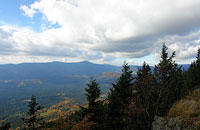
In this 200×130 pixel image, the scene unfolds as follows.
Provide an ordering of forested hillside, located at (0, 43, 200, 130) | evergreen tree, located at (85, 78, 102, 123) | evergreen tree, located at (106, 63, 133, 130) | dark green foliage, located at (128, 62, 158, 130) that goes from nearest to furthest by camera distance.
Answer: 1. forested hillside, located at (0, 43, 200, 130)
2. dark green foliage, located at (128, 62, 158, 130)
3. evergreen tree, located at (106, 63, 133, 130)
4. evergreen tree, located at (85, 78, 102, 123)

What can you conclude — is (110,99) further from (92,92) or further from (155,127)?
(155,127)

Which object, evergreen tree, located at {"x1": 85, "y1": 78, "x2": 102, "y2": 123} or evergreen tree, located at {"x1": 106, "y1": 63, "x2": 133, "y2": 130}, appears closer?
evergreen tree, located at {"x1": 106, "y1": 63, "x2": 133, "y2": 130}

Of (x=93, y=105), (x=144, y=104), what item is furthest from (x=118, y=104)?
(x=93, y=105)

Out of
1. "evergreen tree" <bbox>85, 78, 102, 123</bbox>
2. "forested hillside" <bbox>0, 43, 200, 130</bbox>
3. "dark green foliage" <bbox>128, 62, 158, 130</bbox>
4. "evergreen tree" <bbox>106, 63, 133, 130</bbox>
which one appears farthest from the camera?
"evergreen tree" <bbox>85, 78, 102, 123</bbox>

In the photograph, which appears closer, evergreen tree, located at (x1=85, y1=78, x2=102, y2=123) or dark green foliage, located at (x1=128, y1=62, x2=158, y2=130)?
dark green foliage, located at (x1=128, y1=62, x2=158, y2=130)

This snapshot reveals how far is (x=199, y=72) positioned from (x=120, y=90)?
1449 inches

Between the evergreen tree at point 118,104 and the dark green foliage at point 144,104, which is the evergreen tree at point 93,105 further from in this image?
the dark green foliage at point 144,104

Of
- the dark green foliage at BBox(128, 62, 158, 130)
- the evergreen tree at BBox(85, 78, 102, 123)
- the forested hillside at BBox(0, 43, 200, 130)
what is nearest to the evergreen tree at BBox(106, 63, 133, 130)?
the forested hillside at BBox(0, 43, 200, 130)

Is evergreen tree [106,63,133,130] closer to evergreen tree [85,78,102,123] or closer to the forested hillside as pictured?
the forested hillside

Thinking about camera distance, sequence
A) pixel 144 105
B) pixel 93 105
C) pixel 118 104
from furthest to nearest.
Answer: pixel 93 105
pixel 118 104
pixel 144 105

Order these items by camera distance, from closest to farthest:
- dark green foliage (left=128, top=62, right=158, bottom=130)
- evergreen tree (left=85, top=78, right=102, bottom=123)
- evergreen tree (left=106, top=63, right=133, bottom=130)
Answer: dark green foliage (left=128, top=62, right=158, bottom=130) < evergreen tree (left=106, top=63, right=133, bottom=130) < evergreen tree (left=85, top=78, right=102, bottom=123)

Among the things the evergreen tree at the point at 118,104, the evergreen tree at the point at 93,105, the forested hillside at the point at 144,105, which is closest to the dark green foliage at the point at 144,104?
the forested hillside at the point at 144,105

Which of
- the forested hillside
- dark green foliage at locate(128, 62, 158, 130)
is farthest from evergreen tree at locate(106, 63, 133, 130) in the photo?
dark green foliage at locate(128, 62, 158, 130)

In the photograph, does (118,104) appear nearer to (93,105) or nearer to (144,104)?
(144,104)
